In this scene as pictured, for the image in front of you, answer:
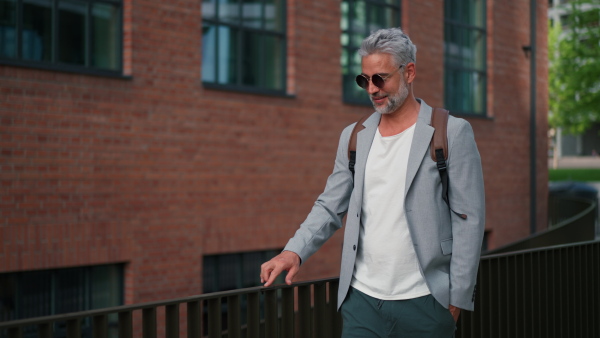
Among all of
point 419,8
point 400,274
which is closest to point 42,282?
point 400,274

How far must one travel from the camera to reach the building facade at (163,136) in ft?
27.8

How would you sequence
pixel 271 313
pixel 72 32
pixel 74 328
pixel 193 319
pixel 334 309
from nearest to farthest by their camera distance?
pixel 74 328 < pixel 193 319 < pixel 271 313 < pixel 334 309 < pixel 72 32

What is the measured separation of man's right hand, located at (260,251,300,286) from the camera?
346 centimetres

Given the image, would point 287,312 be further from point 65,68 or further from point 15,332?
point 65,68

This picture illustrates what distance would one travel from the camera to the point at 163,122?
31.7ft

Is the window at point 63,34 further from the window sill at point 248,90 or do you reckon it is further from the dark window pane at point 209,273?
the dark window pane at point 209,273

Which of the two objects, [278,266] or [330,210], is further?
[330,210]

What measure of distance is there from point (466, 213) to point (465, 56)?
13.2 m

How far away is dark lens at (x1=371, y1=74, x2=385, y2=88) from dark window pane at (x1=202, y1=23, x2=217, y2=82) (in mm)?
7179

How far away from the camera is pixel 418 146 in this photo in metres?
3.43

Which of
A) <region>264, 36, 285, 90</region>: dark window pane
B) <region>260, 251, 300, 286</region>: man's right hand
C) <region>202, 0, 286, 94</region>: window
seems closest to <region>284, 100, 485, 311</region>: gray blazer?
<region>260, 251, 300, 286</region>: man's right hand

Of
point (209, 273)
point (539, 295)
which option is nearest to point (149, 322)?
point (539, 295)

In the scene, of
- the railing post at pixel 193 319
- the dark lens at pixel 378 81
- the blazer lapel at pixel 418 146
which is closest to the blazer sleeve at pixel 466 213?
the blazer lapel at pixel 418 146

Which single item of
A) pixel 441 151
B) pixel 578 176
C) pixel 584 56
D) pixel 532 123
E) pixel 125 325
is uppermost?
pixel 584 56
